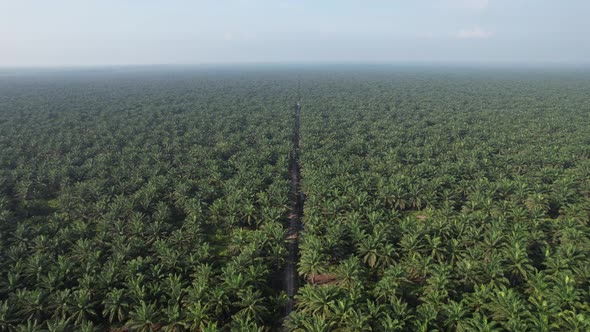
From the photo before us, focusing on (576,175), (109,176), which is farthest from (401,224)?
(109,176)

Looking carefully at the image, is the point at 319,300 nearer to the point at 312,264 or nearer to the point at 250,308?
the point at 312,264

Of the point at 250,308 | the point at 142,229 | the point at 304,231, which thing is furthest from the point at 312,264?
the point at 142,229

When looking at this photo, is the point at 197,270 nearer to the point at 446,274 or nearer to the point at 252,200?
the point at 252,200

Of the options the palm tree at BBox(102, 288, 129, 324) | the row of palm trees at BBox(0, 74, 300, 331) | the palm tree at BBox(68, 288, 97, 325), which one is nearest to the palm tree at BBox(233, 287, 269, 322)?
the row of palm trees at BBox(0, 74, 300, 331)

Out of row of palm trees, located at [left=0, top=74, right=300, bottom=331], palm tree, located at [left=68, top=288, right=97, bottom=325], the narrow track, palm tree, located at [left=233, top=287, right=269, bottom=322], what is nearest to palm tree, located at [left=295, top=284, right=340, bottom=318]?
row of palm trees, located at [left=0, top=74, right=300, bottom=331]

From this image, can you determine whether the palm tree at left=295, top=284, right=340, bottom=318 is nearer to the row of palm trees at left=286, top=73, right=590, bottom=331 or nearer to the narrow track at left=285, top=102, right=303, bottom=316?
the row of palm trees at left=286, top=73, right=590, bottom=331

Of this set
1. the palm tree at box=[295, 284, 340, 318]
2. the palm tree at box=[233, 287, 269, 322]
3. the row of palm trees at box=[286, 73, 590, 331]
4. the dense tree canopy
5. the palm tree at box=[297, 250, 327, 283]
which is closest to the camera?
the row of palm trees at box=[286, 73, 590, 331]

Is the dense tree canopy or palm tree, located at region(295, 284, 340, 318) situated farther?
the dense tree canopy

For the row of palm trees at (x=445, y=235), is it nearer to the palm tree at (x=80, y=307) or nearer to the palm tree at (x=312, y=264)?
the palm tree at (x=312, y=264)

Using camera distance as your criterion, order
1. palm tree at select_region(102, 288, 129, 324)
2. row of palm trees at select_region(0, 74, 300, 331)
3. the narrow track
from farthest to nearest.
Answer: the narrow track < row of palm trees at select_region(0, 74, 300, 331) < palm tree at select_region(102, 288, 129, 324)

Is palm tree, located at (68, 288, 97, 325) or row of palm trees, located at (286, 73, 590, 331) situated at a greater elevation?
row of palm trees, located at (286, 73, 590, 331)

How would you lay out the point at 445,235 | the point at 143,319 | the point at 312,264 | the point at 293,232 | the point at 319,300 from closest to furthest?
the point at 143,319 → the point at 319,300 → the point at 312,264 → the point at 445,235 → the point at 293,232
